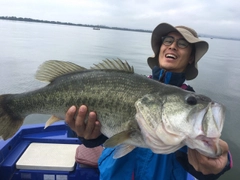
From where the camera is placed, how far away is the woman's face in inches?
120

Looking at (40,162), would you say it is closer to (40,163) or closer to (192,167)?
(40,163)

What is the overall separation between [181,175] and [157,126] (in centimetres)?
82

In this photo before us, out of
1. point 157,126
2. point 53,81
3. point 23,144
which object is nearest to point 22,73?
point 23,144

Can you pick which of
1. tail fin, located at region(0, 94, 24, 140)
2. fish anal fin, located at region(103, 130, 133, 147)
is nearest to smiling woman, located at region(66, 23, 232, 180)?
fish anal fin, located at region(103, 130, 133, 147)

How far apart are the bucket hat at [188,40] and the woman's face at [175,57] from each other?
0.34 ft

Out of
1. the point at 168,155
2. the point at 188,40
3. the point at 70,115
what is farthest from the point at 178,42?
the point at 70,115

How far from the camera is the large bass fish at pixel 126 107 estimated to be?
187 cm

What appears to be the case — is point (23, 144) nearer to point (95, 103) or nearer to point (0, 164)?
point (0, 164)

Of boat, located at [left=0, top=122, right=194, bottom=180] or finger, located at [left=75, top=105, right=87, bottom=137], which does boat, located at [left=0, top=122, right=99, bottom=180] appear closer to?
boat, located at [left=0, top=122, right=194, bottom=180]

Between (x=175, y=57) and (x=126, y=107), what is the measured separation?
1.22 meters

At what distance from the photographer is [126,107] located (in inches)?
89.7

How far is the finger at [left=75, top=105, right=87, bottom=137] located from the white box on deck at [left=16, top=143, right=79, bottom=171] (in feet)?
4.44

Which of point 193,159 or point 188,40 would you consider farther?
point 188,40

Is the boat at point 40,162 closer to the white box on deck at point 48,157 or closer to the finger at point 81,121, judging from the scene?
the white box on deck at point 48,157
